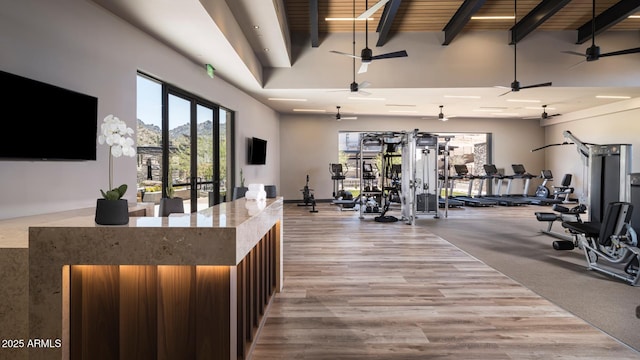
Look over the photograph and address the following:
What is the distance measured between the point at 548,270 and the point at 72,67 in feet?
18.5

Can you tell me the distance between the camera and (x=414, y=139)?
749cm

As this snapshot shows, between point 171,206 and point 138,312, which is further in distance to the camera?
point 171,206

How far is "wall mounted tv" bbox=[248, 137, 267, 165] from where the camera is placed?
8438 mm

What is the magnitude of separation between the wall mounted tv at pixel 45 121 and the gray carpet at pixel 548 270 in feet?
15.4

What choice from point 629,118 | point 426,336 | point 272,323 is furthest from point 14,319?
point 629,118

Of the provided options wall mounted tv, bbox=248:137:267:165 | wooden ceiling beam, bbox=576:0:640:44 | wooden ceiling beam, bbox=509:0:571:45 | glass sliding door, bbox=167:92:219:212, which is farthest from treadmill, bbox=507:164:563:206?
glass sliding door, bbox=167:92:219:212

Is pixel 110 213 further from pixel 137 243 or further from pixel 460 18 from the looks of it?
pixel 460 18

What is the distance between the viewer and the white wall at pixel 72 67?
2.52 metres

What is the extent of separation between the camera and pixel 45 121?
107 inches

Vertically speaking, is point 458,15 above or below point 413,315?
above

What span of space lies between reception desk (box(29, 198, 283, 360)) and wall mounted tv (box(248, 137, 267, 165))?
6.71 m

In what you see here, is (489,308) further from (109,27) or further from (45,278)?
(109,27)

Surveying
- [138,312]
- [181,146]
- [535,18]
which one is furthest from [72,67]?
[535,18]

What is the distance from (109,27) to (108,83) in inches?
24.1
